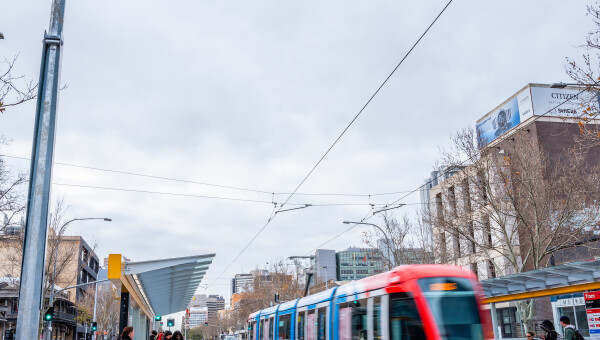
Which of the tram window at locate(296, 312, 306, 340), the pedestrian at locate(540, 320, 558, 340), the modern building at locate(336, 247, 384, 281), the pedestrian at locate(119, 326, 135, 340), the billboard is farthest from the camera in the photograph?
the modern building at locate(336, 247, 384, 281)

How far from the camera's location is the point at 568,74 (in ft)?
41.4

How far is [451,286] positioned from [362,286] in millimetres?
2537

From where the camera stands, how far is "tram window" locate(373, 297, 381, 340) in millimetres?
11291

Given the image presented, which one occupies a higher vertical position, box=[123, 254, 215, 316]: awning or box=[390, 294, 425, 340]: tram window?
box=[123, 254, 215, 316]: awning

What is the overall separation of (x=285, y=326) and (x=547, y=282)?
30.9ft

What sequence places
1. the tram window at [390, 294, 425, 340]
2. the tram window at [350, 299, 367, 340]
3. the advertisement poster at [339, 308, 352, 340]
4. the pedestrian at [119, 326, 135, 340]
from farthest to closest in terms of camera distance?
1. the advertisement poster at [339, 308, 352, 340]
2. the tram window at [350, 299, 367, 340]
3. the pedestrian at [119, 326, 135, 340]
4. the tram window at [390, 294, 425, 340]

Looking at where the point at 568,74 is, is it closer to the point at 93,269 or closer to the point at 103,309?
the point at 103,309

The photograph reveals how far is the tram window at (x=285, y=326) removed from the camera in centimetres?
2002

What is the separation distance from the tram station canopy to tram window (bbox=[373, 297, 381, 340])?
18.4ft

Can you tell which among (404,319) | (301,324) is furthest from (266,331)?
(404,319)

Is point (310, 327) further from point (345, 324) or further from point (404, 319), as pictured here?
point (404, 319)

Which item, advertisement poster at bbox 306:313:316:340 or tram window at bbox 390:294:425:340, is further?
advertisement poster at bbox 306:313:316:340

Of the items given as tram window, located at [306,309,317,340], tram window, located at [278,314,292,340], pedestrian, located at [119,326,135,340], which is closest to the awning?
tram window, located at [278,314,292,340]

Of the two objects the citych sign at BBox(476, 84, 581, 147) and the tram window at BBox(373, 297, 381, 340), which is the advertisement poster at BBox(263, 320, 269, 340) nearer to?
the tram window at BBox(373, 297, 381, 340)
